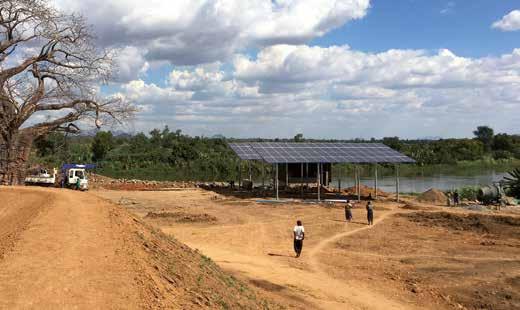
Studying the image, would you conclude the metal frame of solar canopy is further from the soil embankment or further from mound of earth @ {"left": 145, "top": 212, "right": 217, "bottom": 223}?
the soil embankment

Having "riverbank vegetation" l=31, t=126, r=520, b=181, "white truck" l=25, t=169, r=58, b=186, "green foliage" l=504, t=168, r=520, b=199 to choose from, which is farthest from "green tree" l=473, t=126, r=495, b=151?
"white truck" l=25, t=169, r=58, b=186

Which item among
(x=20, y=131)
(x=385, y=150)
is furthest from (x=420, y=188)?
(x=20, y=131)

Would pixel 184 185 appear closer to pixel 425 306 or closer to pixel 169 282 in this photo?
pixel 425 306

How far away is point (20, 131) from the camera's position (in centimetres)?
2397

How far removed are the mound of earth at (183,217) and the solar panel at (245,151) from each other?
474 inches

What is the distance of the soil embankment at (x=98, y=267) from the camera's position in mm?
7125

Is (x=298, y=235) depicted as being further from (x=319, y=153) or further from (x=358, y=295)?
(x=319, y=153)

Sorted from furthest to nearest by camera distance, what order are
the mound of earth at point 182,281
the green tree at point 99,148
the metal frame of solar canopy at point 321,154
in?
the green tree at point 99,148, the metal frame of solar canopy at point 321,154, the mound of earth at point 182,281

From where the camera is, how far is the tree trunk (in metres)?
23.8

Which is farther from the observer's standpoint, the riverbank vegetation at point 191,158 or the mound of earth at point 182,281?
the riverbank vegetation at point 191,158

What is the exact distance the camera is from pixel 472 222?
26.3 m

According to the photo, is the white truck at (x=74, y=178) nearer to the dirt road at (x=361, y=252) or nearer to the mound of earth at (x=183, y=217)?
the dirt road at (x=361, y=252)

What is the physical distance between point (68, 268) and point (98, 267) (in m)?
0.45

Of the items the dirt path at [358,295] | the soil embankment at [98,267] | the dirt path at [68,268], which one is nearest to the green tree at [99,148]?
the dirt path at [358,295]
